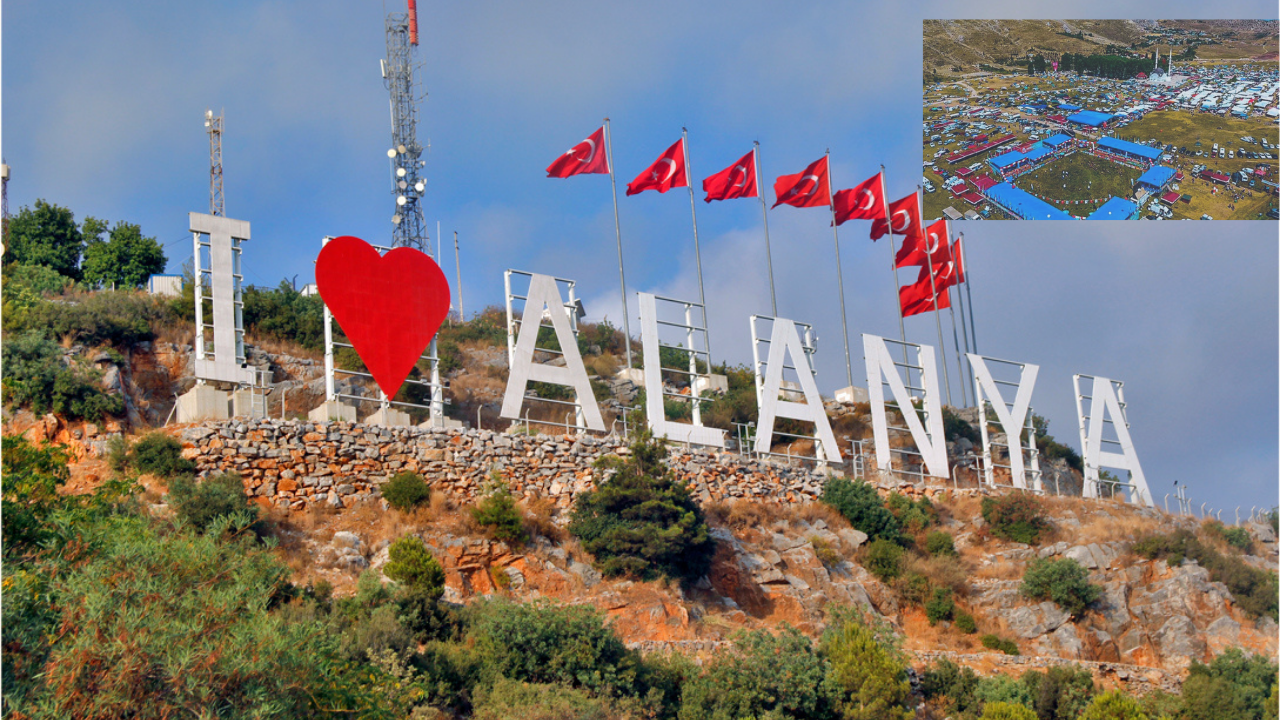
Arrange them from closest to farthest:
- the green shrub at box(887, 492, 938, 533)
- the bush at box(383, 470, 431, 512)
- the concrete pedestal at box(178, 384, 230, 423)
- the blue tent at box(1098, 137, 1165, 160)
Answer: the bush at box(383, 470, 431, 512) → the concrete pedestal at box(178, 384, 230, 423) → the green shrub at box(887, 492, 938, 533) → the blue tent at box(1098, 137, 1165, 160)

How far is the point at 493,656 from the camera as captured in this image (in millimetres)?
22250

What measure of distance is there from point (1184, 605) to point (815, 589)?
1008cm

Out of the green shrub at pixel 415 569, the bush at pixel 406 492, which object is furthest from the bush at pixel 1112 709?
the bush at pixel 406 492

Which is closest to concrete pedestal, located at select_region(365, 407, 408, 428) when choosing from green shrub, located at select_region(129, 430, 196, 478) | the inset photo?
green shrub, located at select_region(129, 430, 196, 478)

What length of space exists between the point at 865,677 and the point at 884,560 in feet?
27.2

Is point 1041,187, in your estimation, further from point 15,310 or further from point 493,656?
point 15,310

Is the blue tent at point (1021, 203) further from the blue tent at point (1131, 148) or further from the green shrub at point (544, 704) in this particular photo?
the green shrub at point (544, 704)

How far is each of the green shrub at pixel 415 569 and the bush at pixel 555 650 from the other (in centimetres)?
167

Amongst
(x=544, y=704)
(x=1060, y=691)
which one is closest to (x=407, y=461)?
(x=544, y=704)

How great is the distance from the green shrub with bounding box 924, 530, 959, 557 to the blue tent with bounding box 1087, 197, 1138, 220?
9.89 meters

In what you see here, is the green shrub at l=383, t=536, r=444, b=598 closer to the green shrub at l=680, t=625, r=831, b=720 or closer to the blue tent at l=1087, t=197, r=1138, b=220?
the green shrub at l=680, t=625, r=831, b=720

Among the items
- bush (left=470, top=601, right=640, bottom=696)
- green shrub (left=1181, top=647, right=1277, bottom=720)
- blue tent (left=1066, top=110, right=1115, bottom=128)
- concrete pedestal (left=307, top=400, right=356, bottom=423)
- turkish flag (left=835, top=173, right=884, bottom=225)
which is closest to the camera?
bush (left=470, top=601, right=640, bottom=696)

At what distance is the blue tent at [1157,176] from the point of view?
3556 cm

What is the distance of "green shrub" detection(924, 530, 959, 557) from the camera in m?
33.6
